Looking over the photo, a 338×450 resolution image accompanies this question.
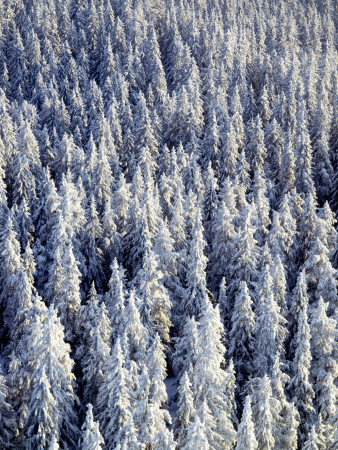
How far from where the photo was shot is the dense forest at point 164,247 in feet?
102

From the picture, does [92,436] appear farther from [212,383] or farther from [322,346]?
[322,346]

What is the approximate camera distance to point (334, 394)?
32969 millimetres

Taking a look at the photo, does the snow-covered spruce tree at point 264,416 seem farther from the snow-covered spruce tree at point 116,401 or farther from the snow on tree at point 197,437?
the snow-covered spruce tree at point 116,401

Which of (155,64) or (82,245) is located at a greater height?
(155,64)

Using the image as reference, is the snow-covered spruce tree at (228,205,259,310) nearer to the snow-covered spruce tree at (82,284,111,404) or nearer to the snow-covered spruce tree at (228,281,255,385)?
the snow-covered spruce tree at (228,281,255,385)

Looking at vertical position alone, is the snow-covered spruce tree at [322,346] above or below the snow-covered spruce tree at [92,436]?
above

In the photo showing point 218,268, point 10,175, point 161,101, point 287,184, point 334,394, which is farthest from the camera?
point 161,101

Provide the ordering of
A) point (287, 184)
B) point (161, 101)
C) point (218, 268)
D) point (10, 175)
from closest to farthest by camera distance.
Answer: point (218, 268), point (10, 175), point (287, 184), point (161, 101)

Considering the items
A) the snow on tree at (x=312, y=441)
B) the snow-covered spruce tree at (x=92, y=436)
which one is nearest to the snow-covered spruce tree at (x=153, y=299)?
the snow on tree at (x=312, y=441)

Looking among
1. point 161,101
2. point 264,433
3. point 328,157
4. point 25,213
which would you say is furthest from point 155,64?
point 264,433

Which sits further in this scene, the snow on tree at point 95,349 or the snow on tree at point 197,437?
the snow on tree at point 95,349

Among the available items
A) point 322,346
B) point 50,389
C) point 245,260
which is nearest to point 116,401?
point 50,389

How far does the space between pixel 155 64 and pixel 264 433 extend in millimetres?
67502

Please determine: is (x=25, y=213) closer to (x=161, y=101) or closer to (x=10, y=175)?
(x=10, y=175)
